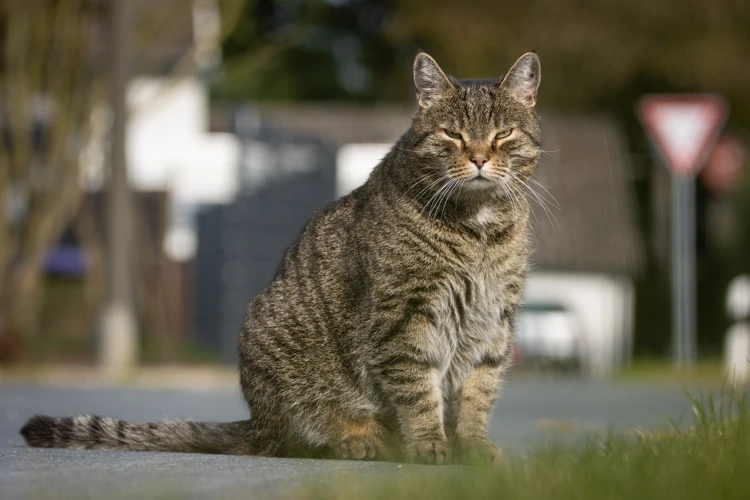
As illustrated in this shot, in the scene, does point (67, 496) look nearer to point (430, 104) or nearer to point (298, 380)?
point (298, 380)

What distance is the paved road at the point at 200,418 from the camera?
459cm

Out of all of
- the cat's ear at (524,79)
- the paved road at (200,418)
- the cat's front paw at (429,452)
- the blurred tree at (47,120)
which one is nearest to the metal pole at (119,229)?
the blurred tree at (47,120)

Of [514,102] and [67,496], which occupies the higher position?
[514,102]

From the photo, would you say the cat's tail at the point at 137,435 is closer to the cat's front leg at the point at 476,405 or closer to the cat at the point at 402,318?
the cat at the point at 402,318

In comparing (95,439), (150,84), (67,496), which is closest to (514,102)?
(95,439)

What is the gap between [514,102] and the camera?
6594mm

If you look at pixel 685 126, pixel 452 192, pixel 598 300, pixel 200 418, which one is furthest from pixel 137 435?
pixel 598 300

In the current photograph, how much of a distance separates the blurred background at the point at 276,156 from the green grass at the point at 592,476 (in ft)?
26.0

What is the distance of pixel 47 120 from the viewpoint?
1889 centimetres

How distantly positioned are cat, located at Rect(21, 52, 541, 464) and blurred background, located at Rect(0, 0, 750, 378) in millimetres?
Result: 6531

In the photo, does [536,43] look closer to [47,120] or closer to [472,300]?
[47,120]

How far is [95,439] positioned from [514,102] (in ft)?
8.14

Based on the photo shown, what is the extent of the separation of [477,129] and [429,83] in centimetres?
42

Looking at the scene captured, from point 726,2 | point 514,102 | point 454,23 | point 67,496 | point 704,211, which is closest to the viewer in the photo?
point 67,496
